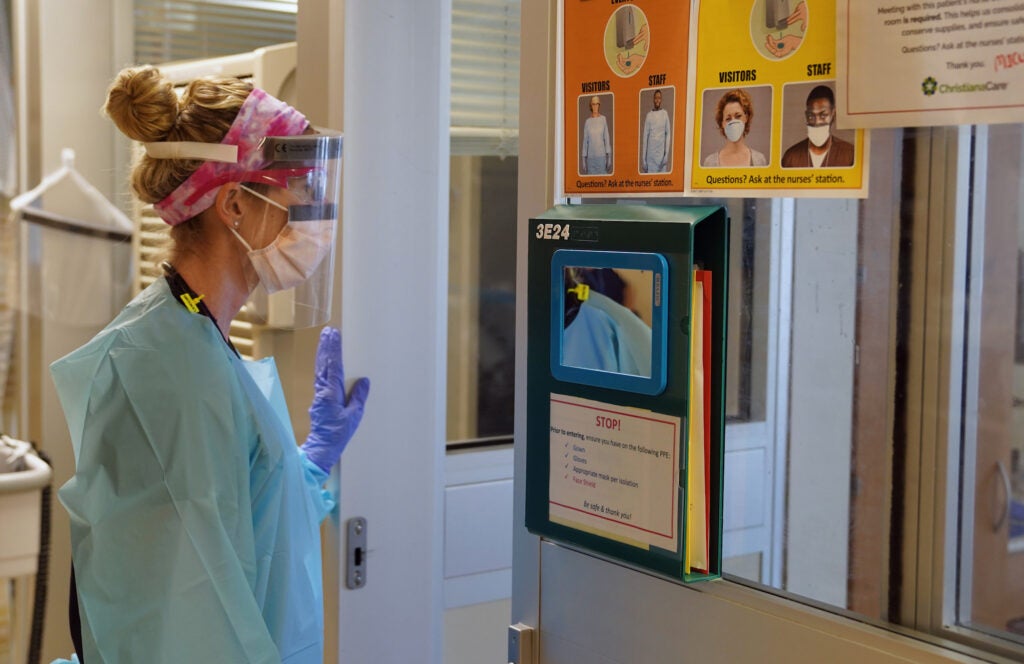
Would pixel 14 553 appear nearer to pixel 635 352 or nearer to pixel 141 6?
pixel 141 6

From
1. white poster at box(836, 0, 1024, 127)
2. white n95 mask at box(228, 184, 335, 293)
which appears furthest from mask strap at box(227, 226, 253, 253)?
white poster at box(836, 0, 1024, 127)

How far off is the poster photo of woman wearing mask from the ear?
98 centimetres

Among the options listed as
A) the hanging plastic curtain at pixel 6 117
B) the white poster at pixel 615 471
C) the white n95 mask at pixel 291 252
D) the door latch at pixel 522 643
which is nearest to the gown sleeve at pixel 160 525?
the white n95 mask at pixel 291 252

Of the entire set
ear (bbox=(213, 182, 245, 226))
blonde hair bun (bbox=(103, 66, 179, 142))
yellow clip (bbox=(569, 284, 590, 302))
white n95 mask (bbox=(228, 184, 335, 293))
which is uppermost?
blonde hair bun (bbox=(103, 66, 179, 142))

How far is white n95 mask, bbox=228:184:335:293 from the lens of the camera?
1744 millimetres

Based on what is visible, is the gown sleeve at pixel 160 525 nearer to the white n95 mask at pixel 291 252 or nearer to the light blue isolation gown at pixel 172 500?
the light blue isolation gown at pixel 172 500

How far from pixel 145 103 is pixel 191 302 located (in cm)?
33

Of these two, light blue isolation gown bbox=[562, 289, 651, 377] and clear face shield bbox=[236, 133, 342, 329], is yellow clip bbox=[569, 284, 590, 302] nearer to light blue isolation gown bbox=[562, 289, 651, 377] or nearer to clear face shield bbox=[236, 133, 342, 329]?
light blue isolation gown bbox=[562, 289, 651, 377]

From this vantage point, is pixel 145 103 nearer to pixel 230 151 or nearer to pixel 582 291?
pixel 230 151

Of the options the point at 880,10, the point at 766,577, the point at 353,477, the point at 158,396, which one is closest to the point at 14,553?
the point at 353,477

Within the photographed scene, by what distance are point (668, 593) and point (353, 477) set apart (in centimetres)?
109

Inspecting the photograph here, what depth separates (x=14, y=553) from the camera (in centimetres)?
256

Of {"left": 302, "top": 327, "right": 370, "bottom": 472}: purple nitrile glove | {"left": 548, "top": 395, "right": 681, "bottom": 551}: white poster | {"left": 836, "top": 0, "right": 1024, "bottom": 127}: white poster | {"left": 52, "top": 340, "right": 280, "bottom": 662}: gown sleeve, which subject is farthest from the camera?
{"left": 302, "top": 327, "right": 370, "bottom": 472}: purple nitrile glove

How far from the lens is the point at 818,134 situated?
2.96 ft
